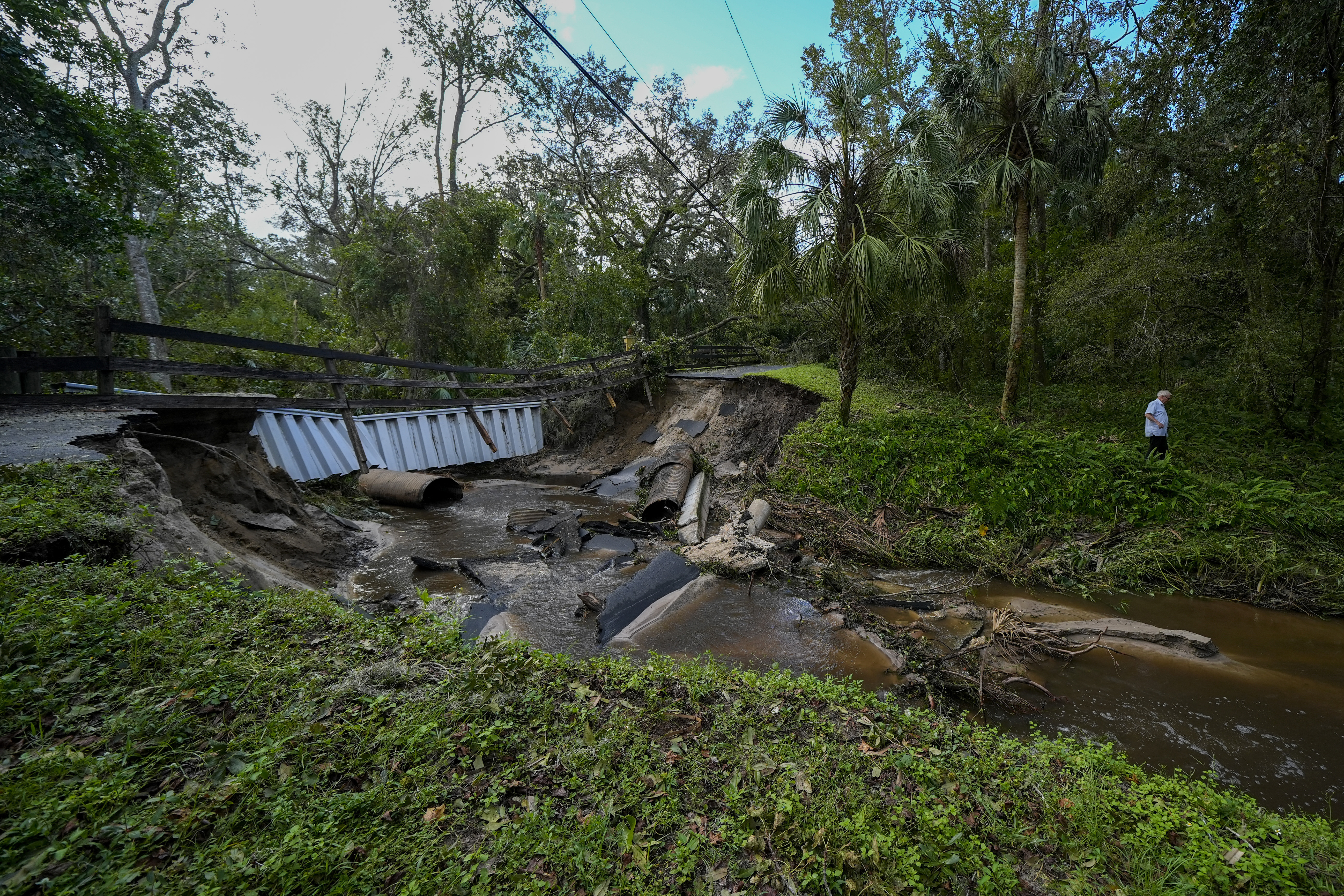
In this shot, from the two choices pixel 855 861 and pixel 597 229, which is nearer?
pixel 855 861

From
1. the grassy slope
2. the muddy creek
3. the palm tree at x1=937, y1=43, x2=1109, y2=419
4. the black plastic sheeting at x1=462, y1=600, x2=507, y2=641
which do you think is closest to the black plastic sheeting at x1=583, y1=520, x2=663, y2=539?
the muddy creek

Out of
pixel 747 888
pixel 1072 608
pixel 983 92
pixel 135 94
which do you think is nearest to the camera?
pixel 747 888

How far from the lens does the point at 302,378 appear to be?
8.88 m

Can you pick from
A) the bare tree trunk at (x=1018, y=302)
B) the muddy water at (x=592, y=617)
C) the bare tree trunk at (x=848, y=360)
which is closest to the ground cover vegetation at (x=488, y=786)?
the muddy water at (x=592, y=617)

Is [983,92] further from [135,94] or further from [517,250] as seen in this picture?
[135,94]

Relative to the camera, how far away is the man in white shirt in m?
8.38

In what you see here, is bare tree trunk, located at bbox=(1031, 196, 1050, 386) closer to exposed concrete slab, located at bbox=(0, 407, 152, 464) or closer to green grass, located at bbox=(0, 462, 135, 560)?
green grass, located at bbox=(0, 462, 135, 560)

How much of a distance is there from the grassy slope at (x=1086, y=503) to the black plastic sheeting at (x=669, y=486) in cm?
175

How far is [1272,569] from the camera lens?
629 cm

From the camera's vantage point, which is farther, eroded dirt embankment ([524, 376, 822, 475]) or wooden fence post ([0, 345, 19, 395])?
eroded dirt embankment ([524, 376, 822, 475])

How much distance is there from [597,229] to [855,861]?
23224 millimetres

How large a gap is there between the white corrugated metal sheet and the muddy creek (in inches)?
113

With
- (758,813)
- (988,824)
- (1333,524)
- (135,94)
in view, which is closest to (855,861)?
(758,813)

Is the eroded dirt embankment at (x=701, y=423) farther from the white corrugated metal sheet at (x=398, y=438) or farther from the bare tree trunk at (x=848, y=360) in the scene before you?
the bare tree trunk at (x=848, y=360)
